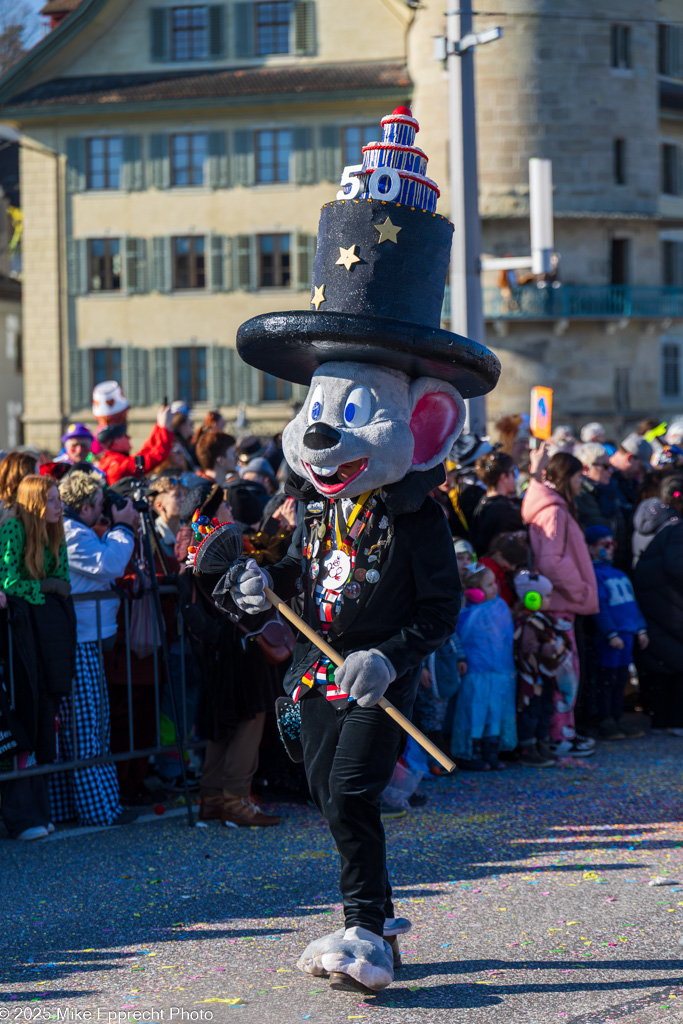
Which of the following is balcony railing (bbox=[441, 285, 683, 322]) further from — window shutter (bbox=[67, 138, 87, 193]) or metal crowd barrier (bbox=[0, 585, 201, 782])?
metal crowd barrier (bbox=[0, 585, 201, 782])

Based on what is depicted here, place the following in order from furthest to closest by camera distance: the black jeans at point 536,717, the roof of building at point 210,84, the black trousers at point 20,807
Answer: the roof of building at point 210,84 → the black jeans at point 536,717 → the black trousers at point 20,807

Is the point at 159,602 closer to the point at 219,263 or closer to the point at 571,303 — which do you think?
the point at 571,303

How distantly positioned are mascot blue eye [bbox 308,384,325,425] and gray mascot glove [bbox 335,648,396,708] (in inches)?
34.8

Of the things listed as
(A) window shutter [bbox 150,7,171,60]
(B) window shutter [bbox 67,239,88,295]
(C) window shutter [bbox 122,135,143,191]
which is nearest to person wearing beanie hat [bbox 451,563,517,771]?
(C) window shutter [bbox 122,135,143,191]

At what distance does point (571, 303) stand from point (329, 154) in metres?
7.71

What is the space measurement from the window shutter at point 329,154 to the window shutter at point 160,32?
16.8ft

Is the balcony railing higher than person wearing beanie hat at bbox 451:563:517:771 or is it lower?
higher

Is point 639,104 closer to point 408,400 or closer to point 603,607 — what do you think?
point 603,607

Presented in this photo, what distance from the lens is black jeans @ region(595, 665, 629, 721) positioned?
8.69m

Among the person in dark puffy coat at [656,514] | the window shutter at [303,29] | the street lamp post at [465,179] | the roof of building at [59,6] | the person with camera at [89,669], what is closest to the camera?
the person with camera at [89,669]

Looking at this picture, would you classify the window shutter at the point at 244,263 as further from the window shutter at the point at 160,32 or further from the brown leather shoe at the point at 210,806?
the brown leather shoe at the point at 210,806

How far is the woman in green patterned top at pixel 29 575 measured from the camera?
249 inches

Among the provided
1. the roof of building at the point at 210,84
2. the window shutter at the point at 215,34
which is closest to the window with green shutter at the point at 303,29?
the roof of building at the point at 210,84

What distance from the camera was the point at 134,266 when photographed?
3575 cm
